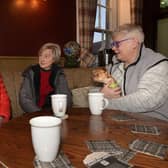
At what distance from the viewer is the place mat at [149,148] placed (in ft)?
2.95

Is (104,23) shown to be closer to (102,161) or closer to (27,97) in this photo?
(27,97)

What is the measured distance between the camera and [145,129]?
46.5 inches

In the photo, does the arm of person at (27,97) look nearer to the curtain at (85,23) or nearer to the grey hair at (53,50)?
the grey hair at (53,50)

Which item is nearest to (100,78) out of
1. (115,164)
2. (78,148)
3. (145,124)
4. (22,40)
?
(145,124)

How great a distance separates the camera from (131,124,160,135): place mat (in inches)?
44.9

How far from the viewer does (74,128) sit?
1.20 m

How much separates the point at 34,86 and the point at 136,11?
13.4 ft

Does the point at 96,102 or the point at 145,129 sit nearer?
the point at 145,129

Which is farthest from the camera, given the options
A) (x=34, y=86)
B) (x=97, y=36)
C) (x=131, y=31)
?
(x=97, y=36)

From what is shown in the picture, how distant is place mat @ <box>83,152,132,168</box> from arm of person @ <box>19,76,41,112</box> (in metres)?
1.38

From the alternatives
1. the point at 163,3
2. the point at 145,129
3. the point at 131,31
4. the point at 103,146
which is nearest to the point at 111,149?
the point at 103,146

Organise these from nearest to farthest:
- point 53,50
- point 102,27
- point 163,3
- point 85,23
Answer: point 53,50 → point 85,23 → point 102,27 → point 163,3

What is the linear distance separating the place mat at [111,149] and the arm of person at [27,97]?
4.17ft

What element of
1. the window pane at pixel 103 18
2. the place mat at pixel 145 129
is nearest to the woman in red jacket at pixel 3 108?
the place mat at pixel 145 129
